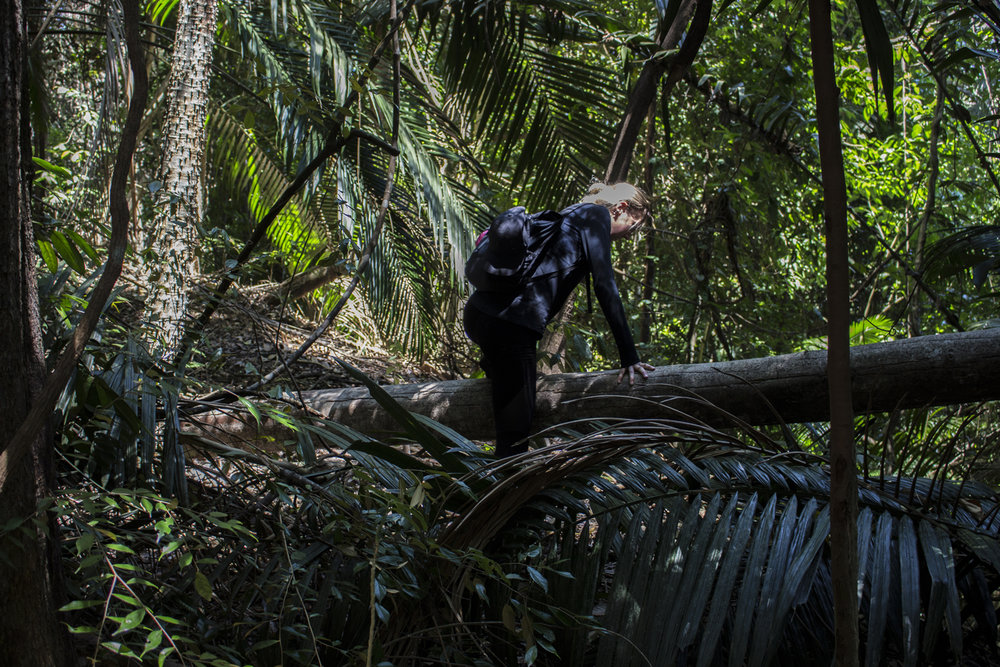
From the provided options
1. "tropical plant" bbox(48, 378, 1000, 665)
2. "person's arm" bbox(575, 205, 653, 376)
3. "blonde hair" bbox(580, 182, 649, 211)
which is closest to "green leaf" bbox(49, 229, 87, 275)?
"tropical plant" bbox(48, 378, 1000, 665)

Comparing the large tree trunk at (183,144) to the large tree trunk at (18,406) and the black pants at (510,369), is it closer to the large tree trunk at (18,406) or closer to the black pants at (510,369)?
the black pants at (510,369)

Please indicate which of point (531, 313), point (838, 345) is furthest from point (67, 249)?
point (838, 345)

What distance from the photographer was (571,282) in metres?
3.75

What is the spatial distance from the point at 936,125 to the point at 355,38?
17.3ft

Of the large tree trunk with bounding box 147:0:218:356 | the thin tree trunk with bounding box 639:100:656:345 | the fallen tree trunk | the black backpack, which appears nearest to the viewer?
the fallen tree trunk

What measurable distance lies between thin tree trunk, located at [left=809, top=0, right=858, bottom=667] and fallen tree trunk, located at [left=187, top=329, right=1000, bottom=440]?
63.1 inches

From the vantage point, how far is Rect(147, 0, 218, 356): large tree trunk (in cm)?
440

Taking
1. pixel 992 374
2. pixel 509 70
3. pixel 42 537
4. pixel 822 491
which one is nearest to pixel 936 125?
pixel 509 70

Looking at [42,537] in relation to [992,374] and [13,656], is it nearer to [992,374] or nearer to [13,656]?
[13,656]

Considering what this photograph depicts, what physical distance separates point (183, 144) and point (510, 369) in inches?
111

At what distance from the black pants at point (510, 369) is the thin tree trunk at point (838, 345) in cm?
214

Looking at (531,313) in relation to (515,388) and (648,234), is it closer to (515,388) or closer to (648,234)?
(515,388)

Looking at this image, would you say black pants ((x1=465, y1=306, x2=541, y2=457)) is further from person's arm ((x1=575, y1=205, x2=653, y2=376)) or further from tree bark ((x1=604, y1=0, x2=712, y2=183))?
tree bark ((x1=604, y1=0, x2=712, y2=183))

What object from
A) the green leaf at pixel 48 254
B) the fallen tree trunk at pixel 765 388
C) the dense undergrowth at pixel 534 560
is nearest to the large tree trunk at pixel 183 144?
the fallen tree trunk at pixel 765 388
